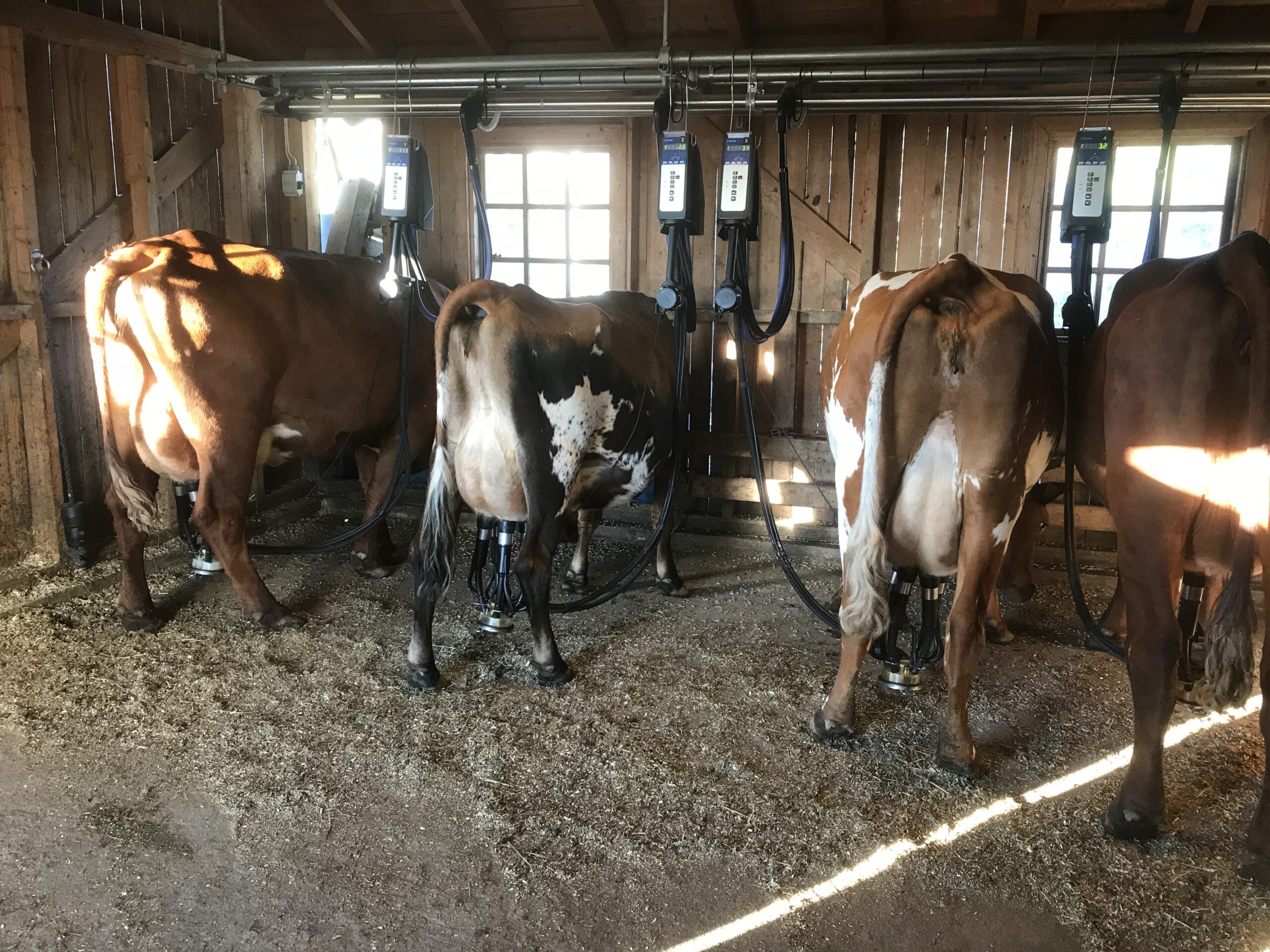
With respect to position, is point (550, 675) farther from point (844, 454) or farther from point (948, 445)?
point (948, 445)

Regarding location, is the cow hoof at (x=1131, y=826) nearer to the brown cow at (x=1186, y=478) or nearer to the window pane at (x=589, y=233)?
the brown cow at (x=1186, y=478)

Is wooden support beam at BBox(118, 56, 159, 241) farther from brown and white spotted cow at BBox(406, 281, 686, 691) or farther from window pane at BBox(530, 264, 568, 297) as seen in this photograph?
brown and white spotted cow at BBox(406, 281, 686, 691)

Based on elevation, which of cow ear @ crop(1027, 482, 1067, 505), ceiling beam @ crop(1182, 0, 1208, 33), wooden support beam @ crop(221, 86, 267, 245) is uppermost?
ceiling beam @ crop(1182, 0, 1208, 33)

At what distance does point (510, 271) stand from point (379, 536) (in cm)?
267

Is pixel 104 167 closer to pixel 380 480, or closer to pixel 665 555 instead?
pixel 380 480

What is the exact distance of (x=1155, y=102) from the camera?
13.3 feet

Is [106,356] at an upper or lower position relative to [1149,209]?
lower

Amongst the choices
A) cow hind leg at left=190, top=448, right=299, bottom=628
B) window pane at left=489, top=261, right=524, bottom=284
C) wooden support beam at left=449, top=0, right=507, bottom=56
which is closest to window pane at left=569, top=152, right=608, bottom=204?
window pane at left=489, top=261, right=524, bottom=284

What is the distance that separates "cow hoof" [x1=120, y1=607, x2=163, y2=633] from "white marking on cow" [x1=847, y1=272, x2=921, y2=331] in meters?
3.46

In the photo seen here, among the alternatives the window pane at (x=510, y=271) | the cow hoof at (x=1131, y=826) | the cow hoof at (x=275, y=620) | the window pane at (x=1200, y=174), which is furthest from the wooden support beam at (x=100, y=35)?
the window pane at (x=1200, y=174)

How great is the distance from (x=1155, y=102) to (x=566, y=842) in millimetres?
4054

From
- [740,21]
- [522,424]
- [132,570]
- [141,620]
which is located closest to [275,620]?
[141,620]

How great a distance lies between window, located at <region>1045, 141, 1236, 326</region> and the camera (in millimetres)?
5473

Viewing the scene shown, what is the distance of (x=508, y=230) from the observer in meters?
6.70
